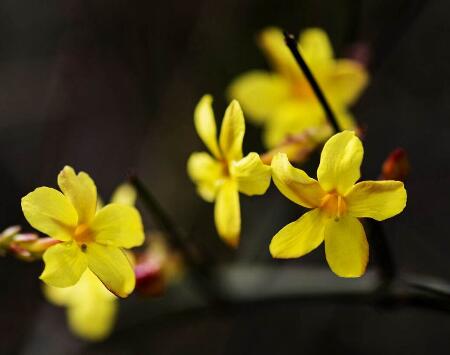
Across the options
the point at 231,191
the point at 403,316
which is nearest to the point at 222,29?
the point at 403,316

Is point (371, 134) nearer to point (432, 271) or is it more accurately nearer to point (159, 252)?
point (432, 271)

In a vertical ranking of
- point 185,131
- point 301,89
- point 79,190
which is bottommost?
point 79,190

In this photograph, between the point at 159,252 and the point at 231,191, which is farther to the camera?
the point at 159,252

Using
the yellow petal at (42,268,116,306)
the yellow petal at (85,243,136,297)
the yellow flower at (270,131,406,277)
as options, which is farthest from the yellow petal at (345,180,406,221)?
the yellow petal at (42,268,116,306)

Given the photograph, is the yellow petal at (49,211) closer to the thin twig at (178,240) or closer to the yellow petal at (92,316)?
the thin twig at (178,240)

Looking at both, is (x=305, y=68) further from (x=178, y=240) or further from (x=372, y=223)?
(x=178, y=240)

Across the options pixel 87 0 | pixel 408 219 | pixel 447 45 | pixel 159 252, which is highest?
pixel 87 0

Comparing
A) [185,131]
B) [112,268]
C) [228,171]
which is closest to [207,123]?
[228,171]
